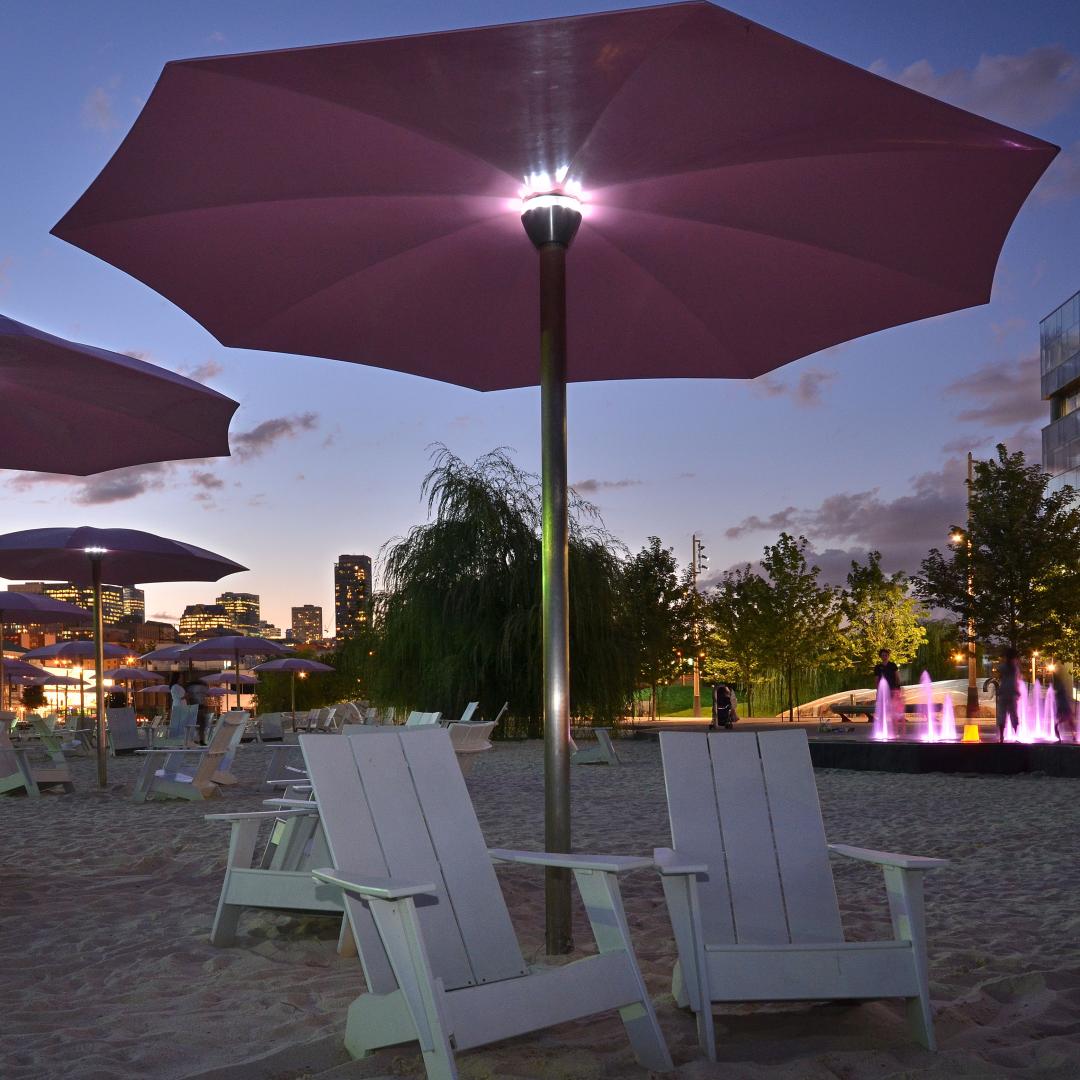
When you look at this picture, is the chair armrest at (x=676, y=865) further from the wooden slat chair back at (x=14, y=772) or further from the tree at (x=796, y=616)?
the tree at (x=796, y=616)

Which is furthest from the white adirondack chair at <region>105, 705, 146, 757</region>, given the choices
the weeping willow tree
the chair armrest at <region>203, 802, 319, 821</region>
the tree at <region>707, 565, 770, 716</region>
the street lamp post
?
the tree at <region>707, 565, 770, 716</region>

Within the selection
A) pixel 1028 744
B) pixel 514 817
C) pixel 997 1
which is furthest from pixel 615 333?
pixel 1028 744

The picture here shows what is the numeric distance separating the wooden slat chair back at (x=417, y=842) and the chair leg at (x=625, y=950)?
325mm

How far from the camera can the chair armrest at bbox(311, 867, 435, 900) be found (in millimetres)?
2609

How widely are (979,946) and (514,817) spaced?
509 centimetres

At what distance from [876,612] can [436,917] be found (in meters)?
36.9

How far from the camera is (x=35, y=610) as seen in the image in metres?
16.6

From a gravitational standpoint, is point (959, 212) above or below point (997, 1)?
below

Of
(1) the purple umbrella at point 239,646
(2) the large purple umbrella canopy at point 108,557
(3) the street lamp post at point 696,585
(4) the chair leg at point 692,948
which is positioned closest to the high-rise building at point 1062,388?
(3) the street lamp post at point 696,585

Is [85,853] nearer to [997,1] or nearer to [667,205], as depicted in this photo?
[667,205]

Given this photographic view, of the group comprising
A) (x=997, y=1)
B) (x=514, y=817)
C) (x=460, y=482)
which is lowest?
(x=514, y=817)

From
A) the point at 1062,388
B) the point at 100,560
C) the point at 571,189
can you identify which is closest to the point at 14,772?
the point at 100,560

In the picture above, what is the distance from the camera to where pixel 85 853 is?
7340 mm

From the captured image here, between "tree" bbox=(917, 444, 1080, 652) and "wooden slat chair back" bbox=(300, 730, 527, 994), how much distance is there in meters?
23.3
